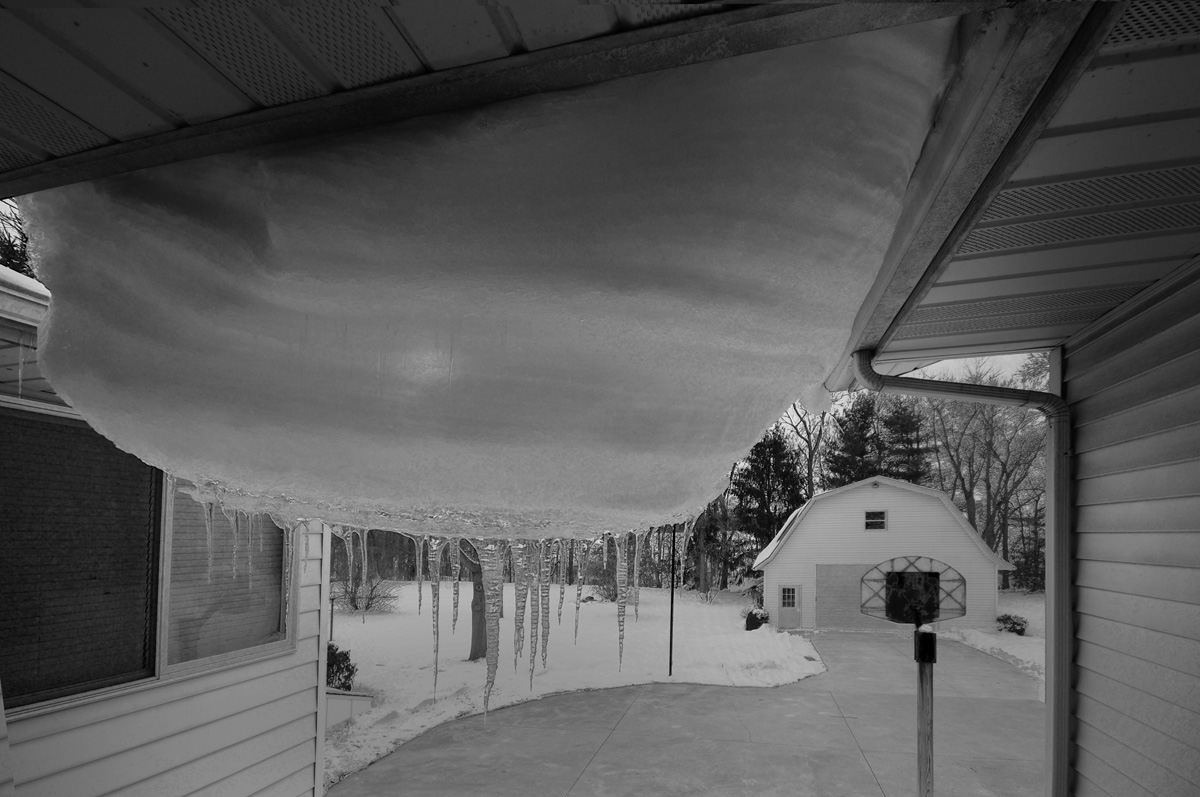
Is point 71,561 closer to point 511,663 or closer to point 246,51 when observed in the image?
point 246,51

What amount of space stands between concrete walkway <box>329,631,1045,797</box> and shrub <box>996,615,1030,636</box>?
9.82 ft

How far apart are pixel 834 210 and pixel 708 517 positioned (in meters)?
14.2

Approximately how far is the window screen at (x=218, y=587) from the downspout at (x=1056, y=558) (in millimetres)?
2233

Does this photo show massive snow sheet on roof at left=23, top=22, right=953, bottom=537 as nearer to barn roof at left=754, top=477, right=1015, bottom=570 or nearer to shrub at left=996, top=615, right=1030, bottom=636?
barn roof at left=754, top=477, right=1015, bottom=570

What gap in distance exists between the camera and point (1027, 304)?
188 cm

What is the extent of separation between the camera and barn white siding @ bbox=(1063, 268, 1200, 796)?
170cm

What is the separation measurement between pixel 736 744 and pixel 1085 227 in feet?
16.3

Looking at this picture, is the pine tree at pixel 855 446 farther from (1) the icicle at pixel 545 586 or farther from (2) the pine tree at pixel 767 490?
(1) the icicle at pixel 545 586

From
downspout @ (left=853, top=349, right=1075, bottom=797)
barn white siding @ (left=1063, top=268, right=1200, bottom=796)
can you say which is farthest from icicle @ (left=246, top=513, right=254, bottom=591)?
barn white siding @ (left=1063, top=268, right=1200, bottom=796)

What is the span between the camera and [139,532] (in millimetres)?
2387

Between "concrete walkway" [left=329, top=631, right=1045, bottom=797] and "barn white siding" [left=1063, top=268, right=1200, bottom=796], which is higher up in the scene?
"barn white siding" [left=1063, top=268, right=1200, bottom=796]

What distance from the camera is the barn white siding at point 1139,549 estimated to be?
5.57ft

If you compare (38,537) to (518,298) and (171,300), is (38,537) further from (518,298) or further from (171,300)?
(518,298)

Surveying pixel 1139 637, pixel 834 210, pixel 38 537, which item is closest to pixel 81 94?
pixel 834 210
